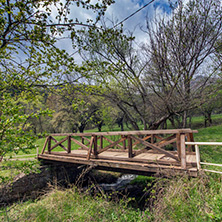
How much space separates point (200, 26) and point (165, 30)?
1491 millimetres

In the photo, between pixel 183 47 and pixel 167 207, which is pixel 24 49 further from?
pixel 183 47

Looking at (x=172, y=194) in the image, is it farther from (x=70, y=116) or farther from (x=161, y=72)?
(x=70, y=116)

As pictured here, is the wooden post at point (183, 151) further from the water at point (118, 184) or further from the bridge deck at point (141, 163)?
the water at point (118, 184)

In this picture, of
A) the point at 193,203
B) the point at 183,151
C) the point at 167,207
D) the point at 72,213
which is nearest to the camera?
the point at 193,203

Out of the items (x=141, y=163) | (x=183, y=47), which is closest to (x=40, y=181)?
(x=141, y=163)

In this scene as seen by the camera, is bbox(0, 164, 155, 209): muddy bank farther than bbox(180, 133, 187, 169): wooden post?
Yes

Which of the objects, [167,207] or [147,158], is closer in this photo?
[167,207]

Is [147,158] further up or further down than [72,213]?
further up

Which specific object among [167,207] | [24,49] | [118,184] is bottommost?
[118,184]

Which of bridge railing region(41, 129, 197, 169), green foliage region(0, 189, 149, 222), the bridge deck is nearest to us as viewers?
green foliage region(0, 189, 149, 222)

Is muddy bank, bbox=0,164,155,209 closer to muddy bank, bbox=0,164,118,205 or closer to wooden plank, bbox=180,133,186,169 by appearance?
muddy bank, bbox=0,164,118,205

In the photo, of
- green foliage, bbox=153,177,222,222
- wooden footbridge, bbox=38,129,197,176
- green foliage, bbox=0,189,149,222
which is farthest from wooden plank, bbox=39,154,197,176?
green foliage, bbox=0,189,149,222

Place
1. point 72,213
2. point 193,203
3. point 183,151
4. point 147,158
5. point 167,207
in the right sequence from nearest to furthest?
point 193,203
point 167,207
point 72,213
point 183,151
point 147,158

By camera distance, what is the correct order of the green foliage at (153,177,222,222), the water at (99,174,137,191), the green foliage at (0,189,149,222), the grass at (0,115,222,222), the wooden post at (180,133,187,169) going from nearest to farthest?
1. the green foliage at (153,177,222,222)
2. the grass at (0,115,222,222)
3. the green foliage at (0,189,149,222)
4. the wooden post at (180,133,187,169)
5. the water at (99,174,137,191)
